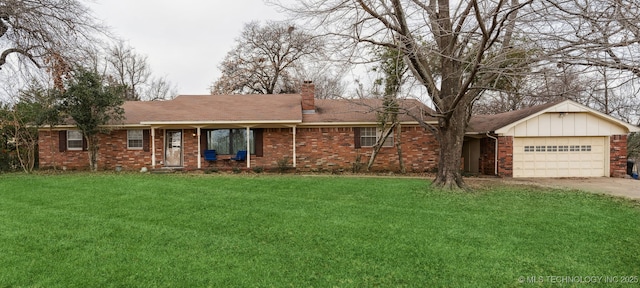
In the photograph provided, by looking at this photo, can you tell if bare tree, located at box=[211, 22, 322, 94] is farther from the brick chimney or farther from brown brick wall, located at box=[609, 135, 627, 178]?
brown brick wall, located at box=[609, 135, 627, 178]

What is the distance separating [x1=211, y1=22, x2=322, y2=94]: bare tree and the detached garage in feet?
58.4

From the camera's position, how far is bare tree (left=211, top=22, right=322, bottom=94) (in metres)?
28.0

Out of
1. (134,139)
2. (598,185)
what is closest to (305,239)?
(598,185)

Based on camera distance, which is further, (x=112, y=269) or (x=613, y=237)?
(x=613, y=237)

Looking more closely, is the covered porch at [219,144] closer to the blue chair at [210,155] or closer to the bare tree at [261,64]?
the blue chair at [210,155]

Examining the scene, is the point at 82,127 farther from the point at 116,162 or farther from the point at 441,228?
the point at 441,228

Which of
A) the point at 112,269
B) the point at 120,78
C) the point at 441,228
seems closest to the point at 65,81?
the point at 112,269

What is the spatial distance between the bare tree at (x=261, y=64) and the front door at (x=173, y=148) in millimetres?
12774

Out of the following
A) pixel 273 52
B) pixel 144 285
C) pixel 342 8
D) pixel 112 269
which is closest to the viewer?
pixel 144 285

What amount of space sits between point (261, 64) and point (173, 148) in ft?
48.5

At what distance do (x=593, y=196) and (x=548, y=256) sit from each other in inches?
255

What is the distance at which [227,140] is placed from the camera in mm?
15312

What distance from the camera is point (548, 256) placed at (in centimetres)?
438

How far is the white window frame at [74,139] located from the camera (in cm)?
1514
